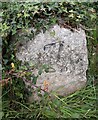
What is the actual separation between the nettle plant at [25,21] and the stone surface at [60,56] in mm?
61

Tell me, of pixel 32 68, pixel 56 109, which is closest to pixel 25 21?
pixel 32 68

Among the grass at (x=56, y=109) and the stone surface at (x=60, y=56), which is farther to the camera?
the stone surface at (x=60, y=56)

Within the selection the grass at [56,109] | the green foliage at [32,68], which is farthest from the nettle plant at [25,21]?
the grass at [56,109]

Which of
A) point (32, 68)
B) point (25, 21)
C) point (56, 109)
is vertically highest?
point (25, 21)

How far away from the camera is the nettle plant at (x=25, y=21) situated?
8.91ft

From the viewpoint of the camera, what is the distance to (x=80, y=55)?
285 centimetres

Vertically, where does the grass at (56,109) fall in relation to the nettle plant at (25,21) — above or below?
below

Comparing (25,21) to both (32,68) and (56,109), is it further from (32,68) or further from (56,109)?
(56,109)

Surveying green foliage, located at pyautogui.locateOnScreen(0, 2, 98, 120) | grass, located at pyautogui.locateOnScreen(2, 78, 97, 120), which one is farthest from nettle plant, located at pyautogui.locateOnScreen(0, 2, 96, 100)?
grass, located at pyautogui.locateOnScreen(2, 78, 97, 120)

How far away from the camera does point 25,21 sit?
276cm

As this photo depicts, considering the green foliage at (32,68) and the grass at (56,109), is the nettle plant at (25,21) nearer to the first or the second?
the green foliage at (32,68)

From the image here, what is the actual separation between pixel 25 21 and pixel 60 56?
0.36m

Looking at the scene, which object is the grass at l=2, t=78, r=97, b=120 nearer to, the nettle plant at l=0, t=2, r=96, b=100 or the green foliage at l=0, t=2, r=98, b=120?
the green foliage at l=0, t=2, r=98, b=120

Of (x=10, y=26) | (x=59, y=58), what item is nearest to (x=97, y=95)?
(x=59, y=58)
